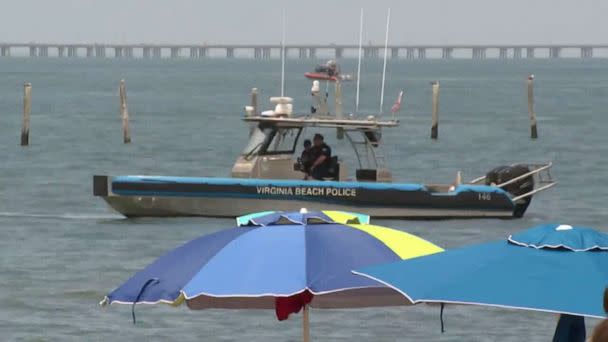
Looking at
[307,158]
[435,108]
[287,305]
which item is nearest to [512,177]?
[307,158]

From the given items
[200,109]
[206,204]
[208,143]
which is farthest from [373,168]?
[200,109]

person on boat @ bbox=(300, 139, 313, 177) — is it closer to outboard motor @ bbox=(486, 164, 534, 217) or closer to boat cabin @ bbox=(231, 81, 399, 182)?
boat cabin @ bbox=(231, 81, 399, 182)

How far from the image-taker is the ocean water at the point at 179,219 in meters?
25.0

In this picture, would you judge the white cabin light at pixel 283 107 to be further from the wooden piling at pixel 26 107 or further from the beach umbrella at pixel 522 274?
the wooden piling at pixel 26 107

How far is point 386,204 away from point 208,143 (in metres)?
42.0

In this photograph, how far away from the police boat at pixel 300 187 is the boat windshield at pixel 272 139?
19 mm

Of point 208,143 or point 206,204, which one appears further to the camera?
point 208,143

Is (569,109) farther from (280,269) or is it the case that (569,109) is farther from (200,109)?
(280,269)

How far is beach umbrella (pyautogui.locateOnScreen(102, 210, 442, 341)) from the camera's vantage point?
13109mm

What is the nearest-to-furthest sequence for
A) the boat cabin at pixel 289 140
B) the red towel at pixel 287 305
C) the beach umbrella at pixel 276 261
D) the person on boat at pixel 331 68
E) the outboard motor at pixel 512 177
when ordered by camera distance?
the beach umbrella at pixel 276 261 → the red towel at pixel 287 305 → the boat cabin at pixel 289 140 → the person on boat at pixel 331 68 → the outboard motor at pixel 512 177

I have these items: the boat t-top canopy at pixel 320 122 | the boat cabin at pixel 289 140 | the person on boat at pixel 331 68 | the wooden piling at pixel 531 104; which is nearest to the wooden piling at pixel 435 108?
the wooden piling at pixel 531 104

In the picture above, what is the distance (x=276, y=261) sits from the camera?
43.7 ft

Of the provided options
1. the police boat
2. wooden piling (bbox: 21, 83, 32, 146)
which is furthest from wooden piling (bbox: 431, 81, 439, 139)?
the police boat

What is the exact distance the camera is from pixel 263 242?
44.4 feet
